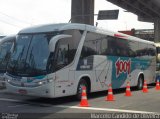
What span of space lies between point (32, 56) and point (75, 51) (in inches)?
75.1

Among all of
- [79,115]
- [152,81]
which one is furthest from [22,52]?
[152,81]

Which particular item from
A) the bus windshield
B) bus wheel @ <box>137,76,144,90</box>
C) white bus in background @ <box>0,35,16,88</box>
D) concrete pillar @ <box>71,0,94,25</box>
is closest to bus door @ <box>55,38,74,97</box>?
the bus windshield

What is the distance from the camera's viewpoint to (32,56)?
621 inches

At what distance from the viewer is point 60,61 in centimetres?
1575

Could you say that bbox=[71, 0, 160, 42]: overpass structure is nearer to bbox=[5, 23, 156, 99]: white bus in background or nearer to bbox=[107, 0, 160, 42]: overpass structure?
bbox=[107, 0, 160, 42]: overpass structure

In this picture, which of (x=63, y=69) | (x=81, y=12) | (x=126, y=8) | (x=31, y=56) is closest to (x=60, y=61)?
(x=63, y=69)

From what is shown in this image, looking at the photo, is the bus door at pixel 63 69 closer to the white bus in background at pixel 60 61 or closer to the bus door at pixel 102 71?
the white bus in background at pixel 60 61

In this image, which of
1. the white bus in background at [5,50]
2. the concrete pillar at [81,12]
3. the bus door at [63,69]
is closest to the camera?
the bus door at [63,69]

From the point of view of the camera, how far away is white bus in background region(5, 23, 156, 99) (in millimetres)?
15344

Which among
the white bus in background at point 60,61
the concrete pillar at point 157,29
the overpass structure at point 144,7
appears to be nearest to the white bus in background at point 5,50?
the white bus in background at point 60,61

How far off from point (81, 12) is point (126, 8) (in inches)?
718

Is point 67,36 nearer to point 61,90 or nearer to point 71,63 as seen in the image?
point 71,63

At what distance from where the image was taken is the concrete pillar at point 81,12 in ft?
134

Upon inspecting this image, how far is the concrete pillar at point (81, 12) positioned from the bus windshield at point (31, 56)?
79.1 ft
